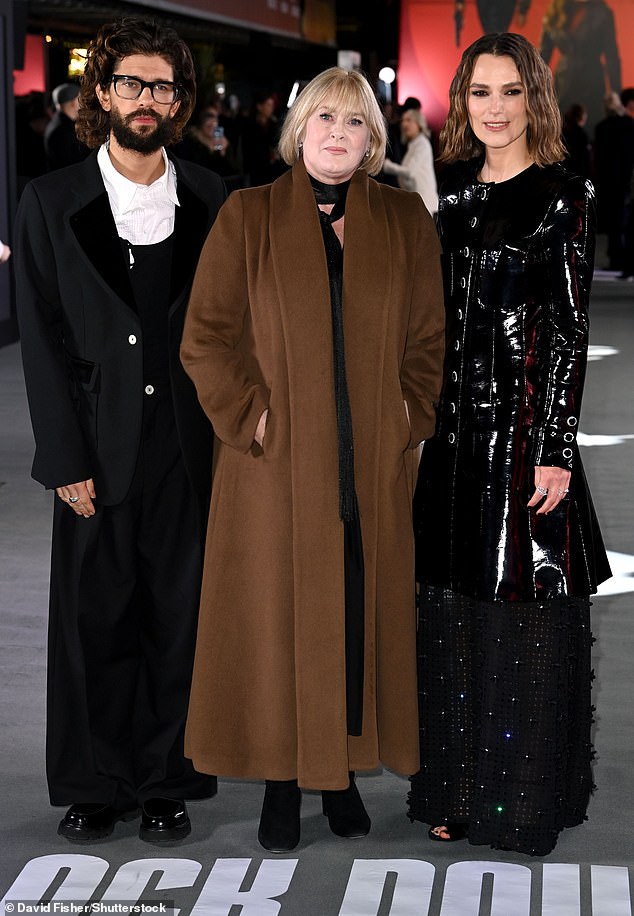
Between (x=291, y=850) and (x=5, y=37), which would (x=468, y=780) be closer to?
(x=291, y=850)

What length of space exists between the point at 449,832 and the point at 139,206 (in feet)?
5.26

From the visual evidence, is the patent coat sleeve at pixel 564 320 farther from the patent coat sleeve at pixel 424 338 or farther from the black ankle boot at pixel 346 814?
the black ankle boot at pixel 346 814

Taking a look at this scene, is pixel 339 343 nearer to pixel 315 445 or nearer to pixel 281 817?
pixel 315 445

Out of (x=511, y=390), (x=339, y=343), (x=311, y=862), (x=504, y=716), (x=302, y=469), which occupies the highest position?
(x=339, y=343)

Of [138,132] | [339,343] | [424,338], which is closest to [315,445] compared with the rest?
[339,343]

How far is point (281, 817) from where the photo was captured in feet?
11.0

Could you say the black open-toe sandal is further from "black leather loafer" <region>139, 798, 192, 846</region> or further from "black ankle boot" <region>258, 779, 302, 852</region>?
"black leather loafer" <region>139, 798, 192, 846</region>

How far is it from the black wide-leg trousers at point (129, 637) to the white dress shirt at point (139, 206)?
0.39 metres

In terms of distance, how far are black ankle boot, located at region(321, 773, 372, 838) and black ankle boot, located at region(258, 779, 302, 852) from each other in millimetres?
96

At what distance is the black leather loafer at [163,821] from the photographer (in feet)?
11.1

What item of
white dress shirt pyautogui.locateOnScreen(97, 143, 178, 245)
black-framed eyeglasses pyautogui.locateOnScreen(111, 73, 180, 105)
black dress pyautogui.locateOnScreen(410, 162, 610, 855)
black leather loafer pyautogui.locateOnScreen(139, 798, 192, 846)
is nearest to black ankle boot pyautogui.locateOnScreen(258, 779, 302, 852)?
black leather loafer pyautogui.locateOnScreen(139, 798, 192, 846)

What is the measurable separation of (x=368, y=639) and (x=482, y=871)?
22.4 inches

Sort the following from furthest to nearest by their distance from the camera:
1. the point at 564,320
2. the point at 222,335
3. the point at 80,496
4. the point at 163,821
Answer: the point at 163,821, the point at 80,496, the point at 222,335, the point at 564,320

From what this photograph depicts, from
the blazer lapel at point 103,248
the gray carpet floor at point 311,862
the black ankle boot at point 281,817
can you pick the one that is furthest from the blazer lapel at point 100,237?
the gray carpet floor at point 311,862
